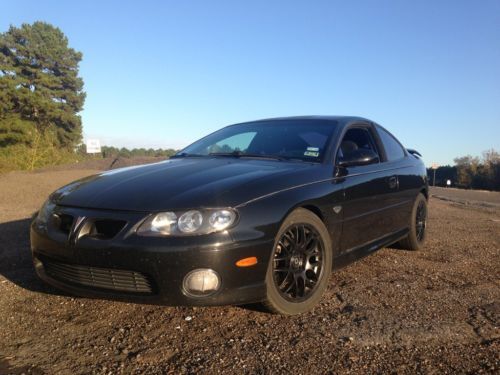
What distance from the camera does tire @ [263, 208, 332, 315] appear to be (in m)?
2.90

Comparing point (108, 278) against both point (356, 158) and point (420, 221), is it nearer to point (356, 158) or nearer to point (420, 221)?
point (356, 158)

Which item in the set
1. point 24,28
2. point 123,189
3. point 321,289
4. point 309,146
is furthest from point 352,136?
point 24,28

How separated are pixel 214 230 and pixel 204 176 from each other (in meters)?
0.66

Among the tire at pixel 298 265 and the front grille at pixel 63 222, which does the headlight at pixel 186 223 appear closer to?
the tire at pixel 298 265

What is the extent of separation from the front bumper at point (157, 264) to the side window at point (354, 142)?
1.45m

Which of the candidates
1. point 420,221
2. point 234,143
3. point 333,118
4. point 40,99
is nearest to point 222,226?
point 234,143

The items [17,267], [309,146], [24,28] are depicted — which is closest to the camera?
[309,146]

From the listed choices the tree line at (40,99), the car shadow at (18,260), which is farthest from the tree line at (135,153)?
the car shadow at (18,260)

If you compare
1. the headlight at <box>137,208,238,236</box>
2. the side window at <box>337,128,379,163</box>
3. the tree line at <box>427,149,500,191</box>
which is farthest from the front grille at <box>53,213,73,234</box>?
the tree line at <box>427,149,500,191</box>

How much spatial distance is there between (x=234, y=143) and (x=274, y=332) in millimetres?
2132

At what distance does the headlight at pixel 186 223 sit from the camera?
103 inches

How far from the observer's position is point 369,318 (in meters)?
2.99

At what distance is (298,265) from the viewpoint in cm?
309

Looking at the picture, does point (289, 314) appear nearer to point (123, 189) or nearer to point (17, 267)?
point (123, 189)
